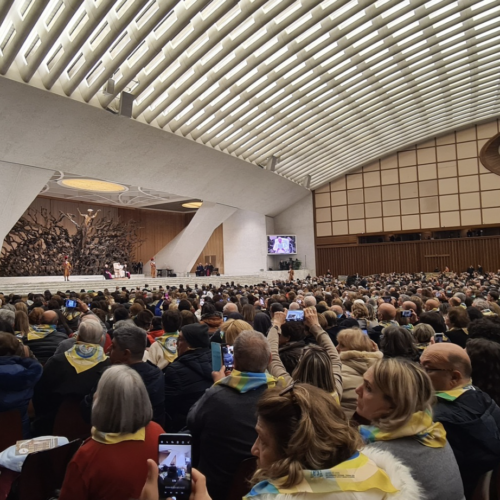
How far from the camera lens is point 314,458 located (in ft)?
3.80

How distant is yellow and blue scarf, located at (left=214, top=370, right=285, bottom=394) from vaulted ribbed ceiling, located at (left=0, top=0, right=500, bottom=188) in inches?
375

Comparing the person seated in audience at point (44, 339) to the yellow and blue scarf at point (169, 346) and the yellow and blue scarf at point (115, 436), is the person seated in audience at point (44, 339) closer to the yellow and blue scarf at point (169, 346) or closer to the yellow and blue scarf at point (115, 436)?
the yellow and blue scarf at point (169, 346)

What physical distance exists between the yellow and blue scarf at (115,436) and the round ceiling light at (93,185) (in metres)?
19.8

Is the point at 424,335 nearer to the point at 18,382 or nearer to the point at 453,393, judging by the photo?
the point at 453,393

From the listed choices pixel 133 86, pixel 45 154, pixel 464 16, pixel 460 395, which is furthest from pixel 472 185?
pixel 460 395

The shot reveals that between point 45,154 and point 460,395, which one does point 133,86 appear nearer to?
point 45,154

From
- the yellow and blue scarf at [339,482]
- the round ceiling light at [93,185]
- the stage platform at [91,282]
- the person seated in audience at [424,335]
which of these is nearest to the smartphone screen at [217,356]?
the yellow and blue scarf at [339,482]

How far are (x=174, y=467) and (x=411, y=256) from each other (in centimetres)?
2700

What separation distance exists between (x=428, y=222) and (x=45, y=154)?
811 inches

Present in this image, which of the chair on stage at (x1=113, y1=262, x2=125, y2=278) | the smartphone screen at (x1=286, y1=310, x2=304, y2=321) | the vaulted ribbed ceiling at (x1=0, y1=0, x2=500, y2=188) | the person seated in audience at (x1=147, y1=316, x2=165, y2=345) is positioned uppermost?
the vaulted ribbed ceiling at (x1=0, y1=0, x2=500, y2=188)

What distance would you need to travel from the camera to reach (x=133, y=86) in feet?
45.1

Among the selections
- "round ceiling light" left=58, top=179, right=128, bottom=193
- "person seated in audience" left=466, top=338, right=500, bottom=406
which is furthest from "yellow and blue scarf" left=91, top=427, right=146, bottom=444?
"round ceiling light" left=58, top=179, right=128, bottom=193

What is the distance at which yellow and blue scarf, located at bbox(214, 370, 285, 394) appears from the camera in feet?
7.00

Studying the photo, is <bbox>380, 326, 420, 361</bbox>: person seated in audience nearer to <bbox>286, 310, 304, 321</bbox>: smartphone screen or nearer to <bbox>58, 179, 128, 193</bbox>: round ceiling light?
<bbox>286, 310, 304, 321</bbox>: smartphone screen
